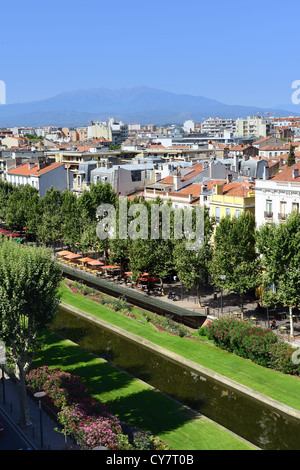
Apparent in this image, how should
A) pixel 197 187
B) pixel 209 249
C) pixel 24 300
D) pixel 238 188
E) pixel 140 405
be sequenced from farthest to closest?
pixel 197 187 → pixel 238 188 → pixel 209 249 → pixel 140 405 → pixel 24 300

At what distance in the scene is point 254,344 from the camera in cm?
4175

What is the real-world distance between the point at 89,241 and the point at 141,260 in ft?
56.1

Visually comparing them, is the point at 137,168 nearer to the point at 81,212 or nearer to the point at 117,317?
the point at 81,212

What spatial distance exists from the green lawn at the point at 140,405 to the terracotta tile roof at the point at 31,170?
69411 millimetres

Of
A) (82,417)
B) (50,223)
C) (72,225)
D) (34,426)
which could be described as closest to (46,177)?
(50,223)

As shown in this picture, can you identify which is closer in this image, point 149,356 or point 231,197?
point 149,356

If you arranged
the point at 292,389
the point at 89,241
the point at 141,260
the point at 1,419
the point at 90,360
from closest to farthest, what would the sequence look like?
the point at 1,419 → the point at 292,389 → the point at 90,360 → the point at 141,260 → the point at 89,241

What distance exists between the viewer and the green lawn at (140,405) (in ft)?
104

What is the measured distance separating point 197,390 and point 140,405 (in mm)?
4862

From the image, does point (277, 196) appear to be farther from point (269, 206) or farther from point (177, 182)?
point (177, 182)

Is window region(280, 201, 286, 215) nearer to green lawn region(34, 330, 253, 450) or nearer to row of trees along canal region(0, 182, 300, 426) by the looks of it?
row of trees along canal region(0, 182, 300, 426)

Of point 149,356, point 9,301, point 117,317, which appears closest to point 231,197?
point 117,317

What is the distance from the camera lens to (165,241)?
195 feet

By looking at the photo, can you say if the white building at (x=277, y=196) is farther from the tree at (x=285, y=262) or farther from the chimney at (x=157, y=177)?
the chimney at (x=157, y=177)
